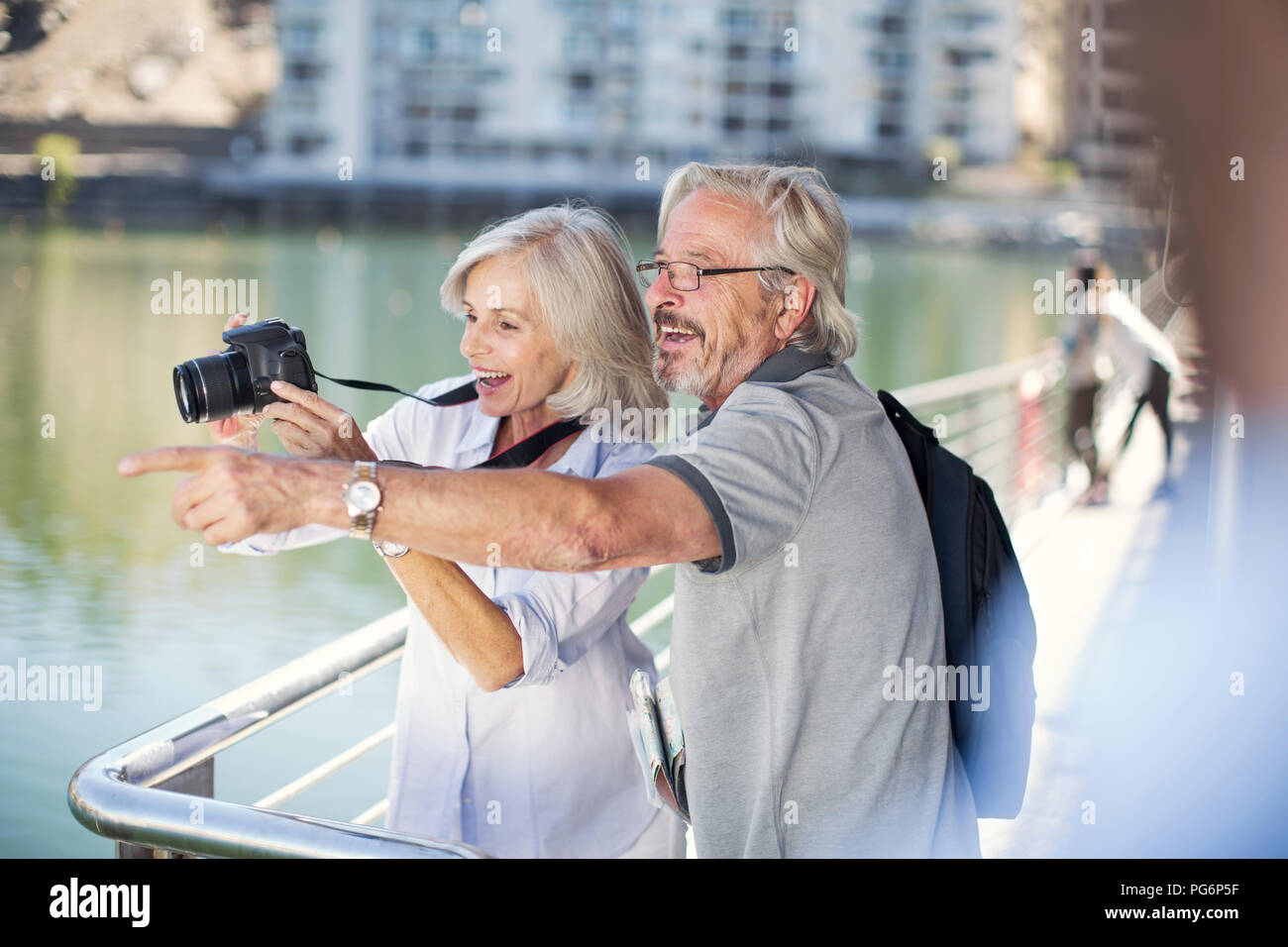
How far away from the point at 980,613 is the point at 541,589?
0.51m

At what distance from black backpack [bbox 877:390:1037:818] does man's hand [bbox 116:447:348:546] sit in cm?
66

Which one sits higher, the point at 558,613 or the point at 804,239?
the point at 804,239

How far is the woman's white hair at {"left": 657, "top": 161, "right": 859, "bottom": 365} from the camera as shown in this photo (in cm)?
149

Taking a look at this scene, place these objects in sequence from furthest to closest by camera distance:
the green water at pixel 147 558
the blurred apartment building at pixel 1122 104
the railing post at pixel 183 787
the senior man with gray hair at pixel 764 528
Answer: the green water at pixel 147 558 < the railing post at pixel 183 787 < the senior man with gray hair at pixel 764 528 < the blurred apartment building at pixel 1122 104

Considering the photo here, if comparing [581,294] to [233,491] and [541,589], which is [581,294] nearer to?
[541,589]

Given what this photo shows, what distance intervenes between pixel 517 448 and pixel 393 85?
66.9 meters

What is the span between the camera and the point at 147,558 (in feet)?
31.9

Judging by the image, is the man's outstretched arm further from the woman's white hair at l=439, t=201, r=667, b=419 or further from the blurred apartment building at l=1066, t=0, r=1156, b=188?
the woman's white hair at l=439, t=201, r=667, b=419

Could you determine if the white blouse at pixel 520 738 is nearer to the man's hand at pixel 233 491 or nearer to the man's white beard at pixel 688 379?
the man's white beard at pixel 688 379

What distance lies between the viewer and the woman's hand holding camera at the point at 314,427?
1403 millimetres

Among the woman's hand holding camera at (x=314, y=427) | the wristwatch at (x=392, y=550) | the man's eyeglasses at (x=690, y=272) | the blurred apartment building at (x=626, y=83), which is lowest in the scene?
the wristwatch at (x=392, y=550)

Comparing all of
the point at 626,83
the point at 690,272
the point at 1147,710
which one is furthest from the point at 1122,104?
the point at 626,83

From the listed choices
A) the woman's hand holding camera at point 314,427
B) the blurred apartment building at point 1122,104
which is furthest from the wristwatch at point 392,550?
the blurred apartment building at point 1122,104

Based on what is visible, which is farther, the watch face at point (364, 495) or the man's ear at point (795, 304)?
the man's ear at point (795, 304)
